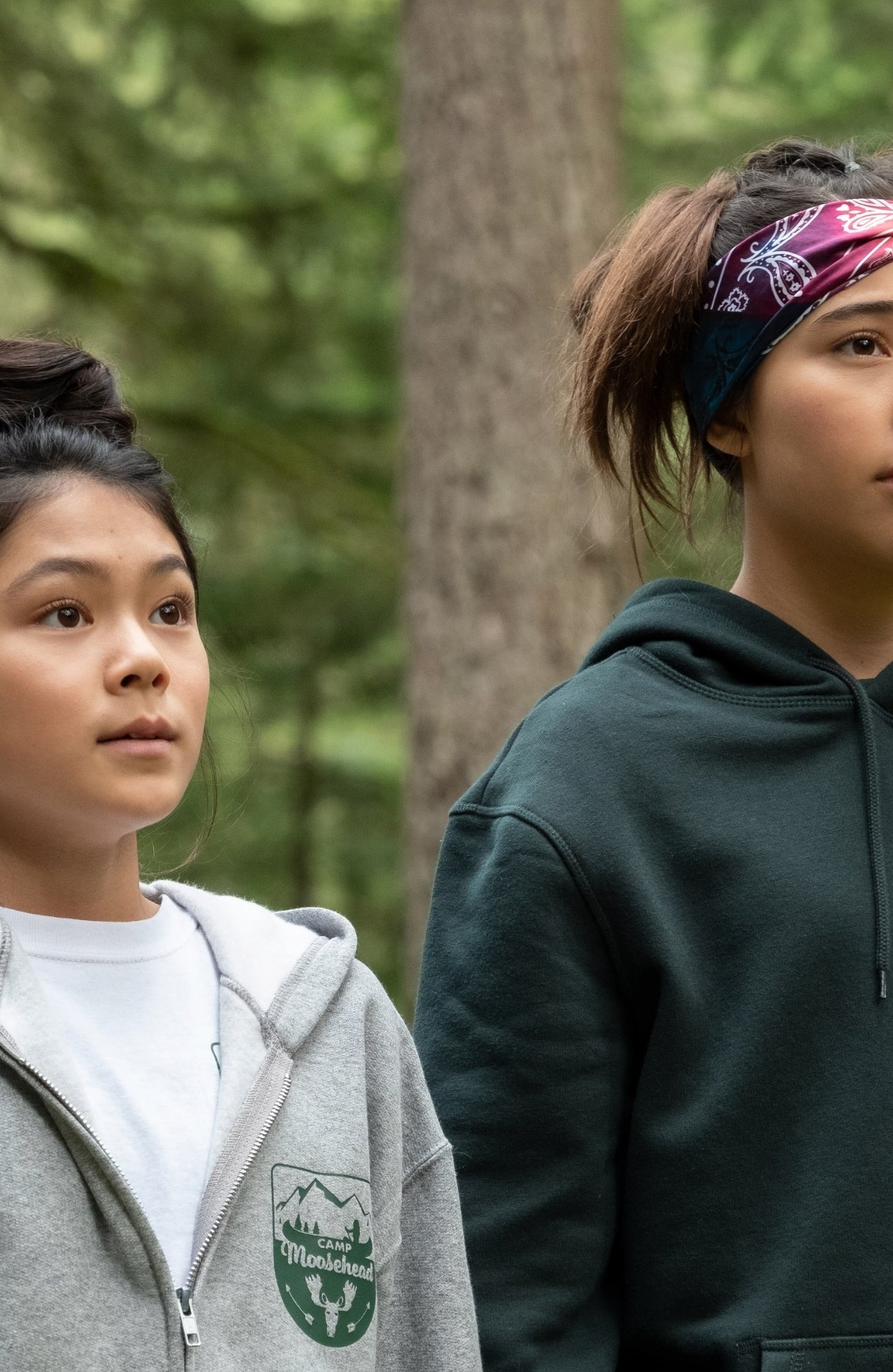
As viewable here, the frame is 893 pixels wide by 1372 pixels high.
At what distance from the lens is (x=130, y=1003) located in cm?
197

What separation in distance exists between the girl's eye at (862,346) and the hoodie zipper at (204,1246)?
127cm

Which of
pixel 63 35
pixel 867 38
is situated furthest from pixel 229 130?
pixel 867 38

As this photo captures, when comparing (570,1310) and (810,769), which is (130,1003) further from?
(810,769)

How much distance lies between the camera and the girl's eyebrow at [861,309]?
2324mm

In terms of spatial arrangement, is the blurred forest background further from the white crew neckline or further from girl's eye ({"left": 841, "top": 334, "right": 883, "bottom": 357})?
the white crew neckline

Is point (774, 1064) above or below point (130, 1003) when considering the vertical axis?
below

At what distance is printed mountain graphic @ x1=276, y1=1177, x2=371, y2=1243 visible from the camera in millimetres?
1907

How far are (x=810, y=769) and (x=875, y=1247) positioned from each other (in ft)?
2.09

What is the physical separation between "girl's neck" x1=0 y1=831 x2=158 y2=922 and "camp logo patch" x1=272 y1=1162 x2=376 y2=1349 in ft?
1.25

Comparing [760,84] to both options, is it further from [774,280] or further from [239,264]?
[774,280]

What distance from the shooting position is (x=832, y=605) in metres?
2.46

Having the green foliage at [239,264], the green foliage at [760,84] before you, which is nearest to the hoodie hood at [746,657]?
the green foliage at [760,84]

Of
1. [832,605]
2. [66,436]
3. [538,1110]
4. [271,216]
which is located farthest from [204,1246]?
[271,216]

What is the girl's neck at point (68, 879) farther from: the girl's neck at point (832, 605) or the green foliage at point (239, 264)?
the green foliage at point (239, 264)
